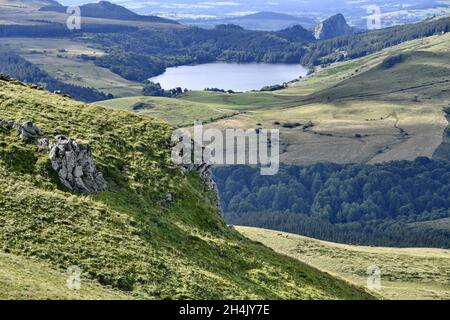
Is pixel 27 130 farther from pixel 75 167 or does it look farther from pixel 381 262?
pixel 381 262

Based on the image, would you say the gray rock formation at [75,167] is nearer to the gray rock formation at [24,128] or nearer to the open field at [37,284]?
the gray rock formation at [24,128]

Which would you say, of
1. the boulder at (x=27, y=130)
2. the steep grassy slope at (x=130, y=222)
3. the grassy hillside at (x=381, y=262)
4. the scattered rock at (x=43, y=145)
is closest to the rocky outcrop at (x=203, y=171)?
the steep grassy slope at (x=130, y=222)

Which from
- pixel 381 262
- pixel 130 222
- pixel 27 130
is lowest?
pixel 381 262

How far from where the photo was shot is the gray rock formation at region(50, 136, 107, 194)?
56875 millimetres

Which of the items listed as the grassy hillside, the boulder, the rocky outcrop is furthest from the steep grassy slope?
the grassy hillside

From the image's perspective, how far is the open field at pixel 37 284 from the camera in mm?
37562

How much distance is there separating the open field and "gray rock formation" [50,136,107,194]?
13101mm

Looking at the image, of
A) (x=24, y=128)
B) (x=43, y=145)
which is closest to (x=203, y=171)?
(x=43, y=145)

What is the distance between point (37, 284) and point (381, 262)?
67347 mm

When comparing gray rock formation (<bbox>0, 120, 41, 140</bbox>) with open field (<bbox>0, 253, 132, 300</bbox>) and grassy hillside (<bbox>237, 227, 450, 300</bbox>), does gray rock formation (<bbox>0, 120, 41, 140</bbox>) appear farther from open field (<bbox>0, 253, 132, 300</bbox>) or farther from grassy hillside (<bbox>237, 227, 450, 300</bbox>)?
grassy hillside (<bbox>237, 227, 450, 300</bbox>)

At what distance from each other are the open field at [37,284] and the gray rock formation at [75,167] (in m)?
13.1

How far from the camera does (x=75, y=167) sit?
57.4 m

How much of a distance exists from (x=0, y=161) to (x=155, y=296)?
1829cm

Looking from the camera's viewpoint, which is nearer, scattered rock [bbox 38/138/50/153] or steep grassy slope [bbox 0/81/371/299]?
steep grassy slope [bbox 0/81/371/299]
